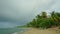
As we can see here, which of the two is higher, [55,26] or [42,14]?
[42,14]

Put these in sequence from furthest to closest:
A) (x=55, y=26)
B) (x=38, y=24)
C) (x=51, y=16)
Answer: (x=38, y=24) < (x=51, y=16) < (x=55, y=26)

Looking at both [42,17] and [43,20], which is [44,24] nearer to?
[43,20]

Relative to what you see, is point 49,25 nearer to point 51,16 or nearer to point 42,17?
point 51,16

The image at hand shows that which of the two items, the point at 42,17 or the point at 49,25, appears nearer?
the point at 49,25

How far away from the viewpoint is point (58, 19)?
14.4 m

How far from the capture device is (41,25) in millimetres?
14859

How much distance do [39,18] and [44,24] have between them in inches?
67.3

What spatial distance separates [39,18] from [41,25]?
1.26 meters

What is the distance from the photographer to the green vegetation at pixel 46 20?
14021 millimetres

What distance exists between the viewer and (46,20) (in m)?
14.6

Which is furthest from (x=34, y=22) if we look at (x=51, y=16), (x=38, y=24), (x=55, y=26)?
(x=55, y=26)

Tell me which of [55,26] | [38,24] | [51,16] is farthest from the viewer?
[38,24]

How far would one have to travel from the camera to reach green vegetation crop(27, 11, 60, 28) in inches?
552

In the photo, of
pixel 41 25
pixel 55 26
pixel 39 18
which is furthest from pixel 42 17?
pixel 55 26
